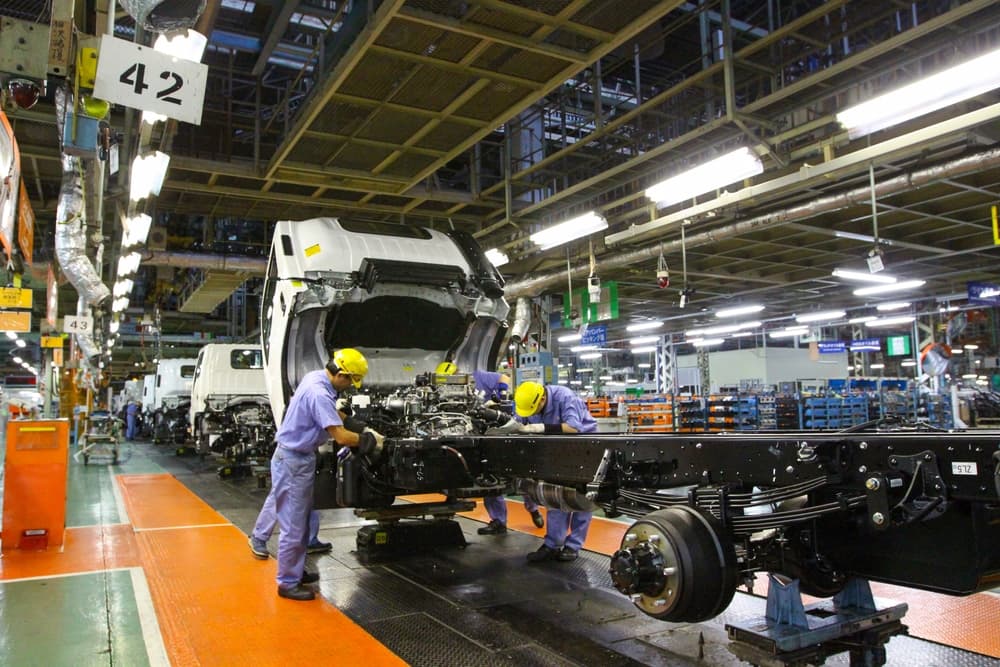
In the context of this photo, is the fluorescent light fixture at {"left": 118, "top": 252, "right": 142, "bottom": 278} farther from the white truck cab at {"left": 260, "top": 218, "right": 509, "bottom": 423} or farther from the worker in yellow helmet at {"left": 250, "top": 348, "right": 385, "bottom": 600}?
the worker in yellow helmet at {"left": 250, "top": 348, "right": 385, "bottom": 600}

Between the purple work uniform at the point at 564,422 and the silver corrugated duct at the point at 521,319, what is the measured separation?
29.7 ft

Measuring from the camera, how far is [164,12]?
12.4 feet

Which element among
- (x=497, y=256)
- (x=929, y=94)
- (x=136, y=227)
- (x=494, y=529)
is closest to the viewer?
(x=929, y=94)

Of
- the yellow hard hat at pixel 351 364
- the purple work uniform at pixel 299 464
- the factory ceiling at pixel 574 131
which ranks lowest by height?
the purple work uniform at pixel 299 464

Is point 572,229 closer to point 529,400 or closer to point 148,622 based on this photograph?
point 529,400

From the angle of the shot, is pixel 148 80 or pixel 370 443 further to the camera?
A: pixel 370 443

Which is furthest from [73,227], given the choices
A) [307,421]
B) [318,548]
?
[307,421]

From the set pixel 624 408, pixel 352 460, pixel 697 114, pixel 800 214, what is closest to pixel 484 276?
pixel 352 460

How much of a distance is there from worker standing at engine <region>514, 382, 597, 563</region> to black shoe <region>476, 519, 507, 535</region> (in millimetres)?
1042

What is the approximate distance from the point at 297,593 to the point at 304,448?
3.05 ft

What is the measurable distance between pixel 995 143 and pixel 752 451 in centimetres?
742

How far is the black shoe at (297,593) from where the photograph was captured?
4.54 metres

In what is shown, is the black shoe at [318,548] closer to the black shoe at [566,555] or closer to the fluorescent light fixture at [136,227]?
the black shoe at [566,555]

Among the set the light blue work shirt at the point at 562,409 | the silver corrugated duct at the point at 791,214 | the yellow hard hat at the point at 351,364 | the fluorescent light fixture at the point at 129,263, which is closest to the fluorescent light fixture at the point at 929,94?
the silver corrugated duct at the point at 791,214
